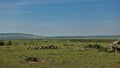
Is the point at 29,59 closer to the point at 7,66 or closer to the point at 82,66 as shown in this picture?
the point at 7,66

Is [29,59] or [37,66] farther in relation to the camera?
[29,59]

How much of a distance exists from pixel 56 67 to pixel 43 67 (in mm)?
1202

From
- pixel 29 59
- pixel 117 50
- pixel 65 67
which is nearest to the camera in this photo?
pixel 65 67

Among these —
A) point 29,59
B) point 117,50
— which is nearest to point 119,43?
point 117,50

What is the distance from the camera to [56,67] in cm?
2277

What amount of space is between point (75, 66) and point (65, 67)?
3.25 ft

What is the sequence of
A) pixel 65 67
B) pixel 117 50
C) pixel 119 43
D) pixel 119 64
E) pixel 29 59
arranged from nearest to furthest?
pixel 65 67 < pixel 119 64 < pixel 29 59 < pixel 117 50 < pixel 119 43

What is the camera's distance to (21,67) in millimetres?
23438

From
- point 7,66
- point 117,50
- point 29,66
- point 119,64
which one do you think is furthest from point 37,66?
point 117,50

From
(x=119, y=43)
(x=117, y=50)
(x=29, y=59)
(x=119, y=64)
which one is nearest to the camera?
(x=119, y=64)

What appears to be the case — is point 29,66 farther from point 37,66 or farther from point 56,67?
point 56,67

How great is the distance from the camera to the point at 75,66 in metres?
23.2

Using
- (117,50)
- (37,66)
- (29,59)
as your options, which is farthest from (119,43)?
(37,66)

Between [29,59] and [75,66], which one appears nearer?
[75,66]
